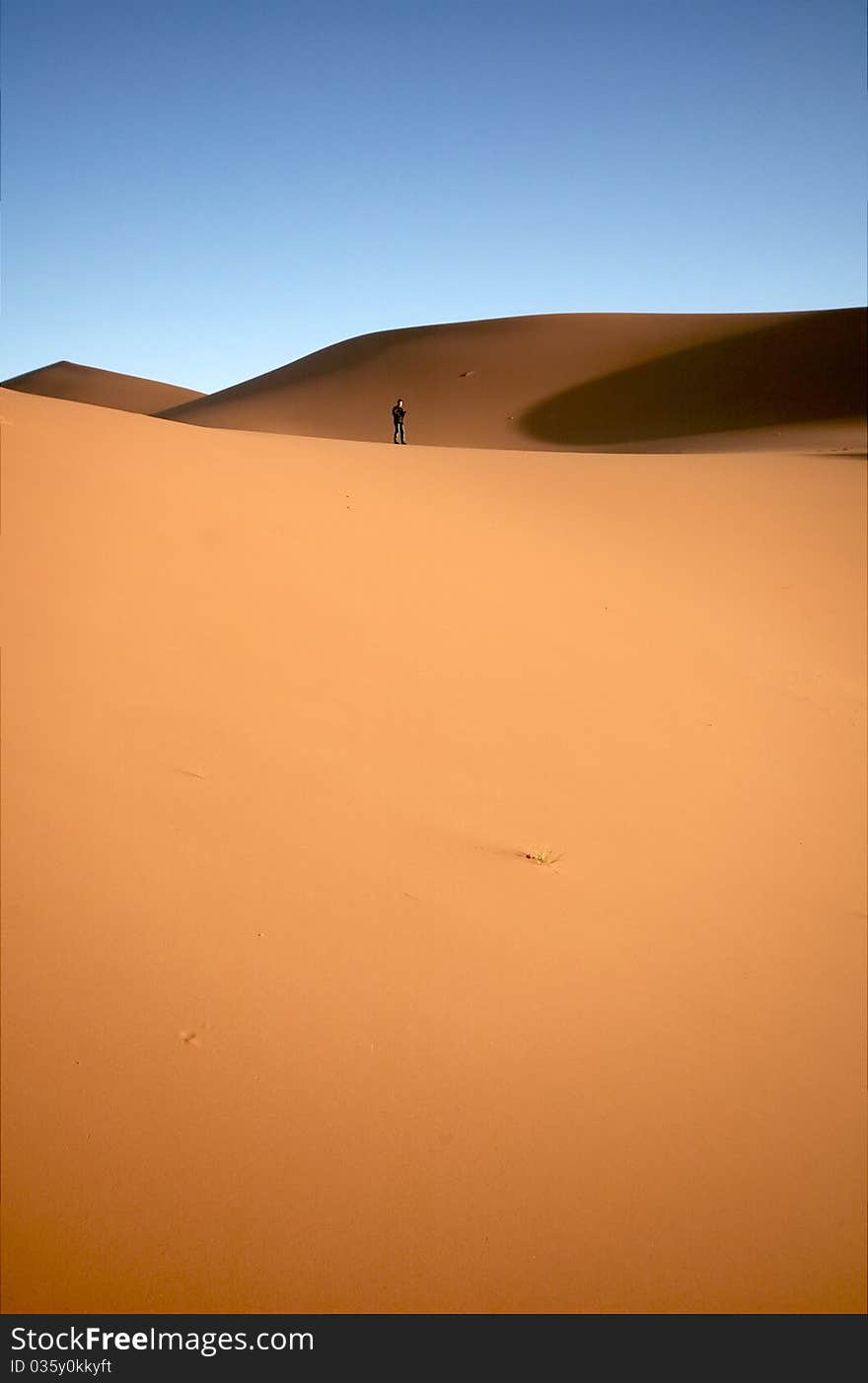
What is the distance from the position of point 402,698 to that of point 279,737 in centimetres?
87

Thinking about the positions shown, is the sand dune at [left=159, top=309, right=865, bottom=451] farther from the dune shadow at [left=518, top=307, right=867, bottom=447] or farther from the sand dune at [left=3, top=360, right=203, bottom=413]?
the sand dune at [left=3, top=360, right=203, bottom=413]

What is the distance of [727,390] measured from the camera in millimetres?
30609

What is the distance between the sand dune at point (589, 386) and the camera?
28.1 m

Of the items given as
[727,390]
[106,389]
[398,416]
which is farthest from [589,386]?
[106,389]

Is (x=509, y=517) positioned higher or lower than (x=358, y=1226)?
higher

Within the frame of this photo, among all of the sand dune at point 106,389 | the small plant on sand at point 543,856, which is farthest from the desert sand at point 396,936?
the sand dune at point 106,389

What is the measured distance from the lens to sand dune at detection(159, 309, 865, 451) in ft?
Answer: 92.1

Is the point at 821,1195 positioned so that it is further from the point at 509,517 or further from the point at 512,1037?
the point at 509,517

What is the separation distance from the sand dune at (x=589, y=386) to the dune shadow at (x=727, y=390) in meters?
0.06

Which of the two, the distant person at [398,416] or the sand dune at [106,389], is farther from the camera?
the sand dune at [106,389]

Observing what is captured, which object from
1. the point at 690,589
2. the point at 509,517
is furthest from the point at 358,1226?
the point at 509,517

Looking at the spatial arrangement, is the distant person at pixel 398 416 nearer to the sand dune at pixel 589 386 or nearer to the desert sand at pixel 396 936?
the sand dune at pixel 589 386

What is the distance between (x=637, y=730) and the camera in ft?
16.5

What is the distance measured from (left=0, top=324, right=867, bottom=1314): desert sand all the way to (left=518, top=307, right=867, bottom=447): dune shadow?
78.0 ft
